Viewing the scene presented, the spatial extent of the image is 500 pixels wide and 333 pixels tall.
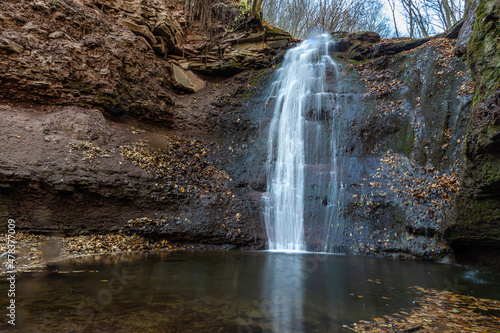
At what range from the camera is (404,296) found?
4.05 meters

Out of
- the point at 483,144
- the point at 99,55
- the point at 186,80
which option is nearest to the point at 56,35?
the point at 99,55

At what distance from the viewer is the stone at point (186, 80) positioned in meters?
14.0

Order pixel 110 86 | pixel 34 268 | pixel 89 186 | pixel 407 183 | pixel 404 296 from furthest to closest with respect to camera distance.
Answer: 1. pixel 110 86
2. pixel 407 183
3. pixel 89 186
4. pixel 34 268
5. pixel 404 296

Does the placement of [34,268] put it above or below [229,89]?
below

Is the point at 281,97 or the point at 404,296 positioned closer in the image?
the point at 404,296

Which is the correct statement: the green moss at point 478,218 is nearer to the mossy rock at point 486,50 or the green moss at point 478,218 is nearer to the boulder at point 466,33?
the mossy rock at point 486,50

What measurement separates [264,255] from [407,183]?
5022 mm

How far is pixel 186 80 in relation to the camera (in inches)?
565

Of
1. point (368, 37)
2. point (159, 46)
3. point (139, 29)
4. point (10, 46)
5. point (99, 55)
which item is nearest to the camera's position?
point (10, 46)

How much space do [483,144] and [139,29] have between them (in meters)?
14.0

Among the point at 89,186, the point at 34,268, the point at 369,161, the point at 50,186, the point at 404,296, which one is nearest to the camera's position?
the point at 404,296

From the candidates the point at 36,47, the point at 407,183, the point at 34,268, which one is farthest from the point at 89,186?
the point at 407,183

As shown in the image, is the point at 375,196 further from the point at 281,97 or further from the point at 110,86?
the point at 110,86

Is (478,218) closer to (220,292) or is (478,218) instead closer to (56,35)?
(220,292)
